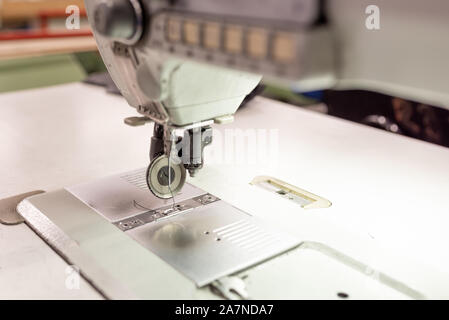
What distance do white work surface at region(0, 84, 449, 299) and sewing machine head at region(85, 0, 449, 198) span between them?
0.35 m

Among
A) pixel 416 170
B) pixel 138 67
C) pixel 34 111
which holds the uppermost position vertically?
pixel 138 67

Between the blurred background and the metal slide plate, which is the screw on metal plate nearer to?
the metal slide plate

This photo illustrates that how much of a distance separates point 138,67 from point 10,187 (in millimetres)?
519

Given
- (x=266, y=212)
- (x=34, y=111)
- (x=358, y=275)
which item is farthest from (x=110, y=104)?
(x=358, y=275)

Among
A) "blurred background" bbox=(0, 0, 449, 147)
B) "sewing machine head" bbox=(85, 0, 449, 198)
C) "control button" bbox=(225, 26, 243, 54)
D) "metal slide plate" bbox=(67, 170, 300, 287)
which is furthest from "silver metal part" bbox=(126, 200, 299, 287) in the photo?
"blurred background" bbox=(0, 0, 449, 147)

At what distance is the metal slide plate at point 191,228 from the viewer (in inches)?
36.1

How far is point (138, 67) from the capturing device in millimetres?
952

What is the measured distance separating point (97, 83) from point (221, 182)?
1.06 m

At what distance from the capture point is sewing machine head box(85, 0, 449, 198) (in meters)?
0.66

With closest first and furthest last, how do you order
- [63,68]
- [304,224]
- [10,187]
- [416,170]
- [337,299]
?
[337,299] < [304,224] < [10,187] < [416,170] < [63,68]

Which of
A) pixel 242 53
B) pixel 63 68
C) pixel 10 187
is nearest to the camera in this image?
pixel 242 53

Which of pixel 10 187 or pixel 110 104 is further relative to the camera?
pixel 110 104

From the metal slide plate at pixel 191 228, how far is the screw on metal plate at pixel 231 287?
0.03 ft
